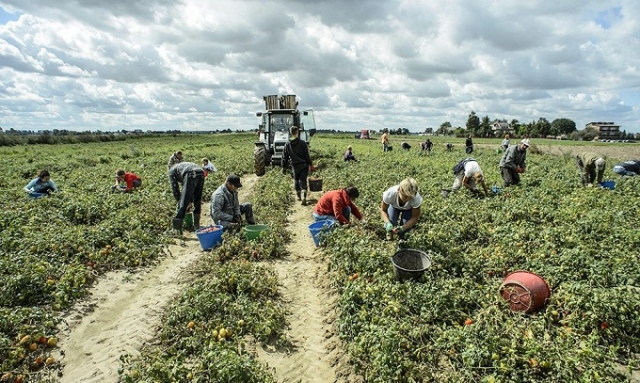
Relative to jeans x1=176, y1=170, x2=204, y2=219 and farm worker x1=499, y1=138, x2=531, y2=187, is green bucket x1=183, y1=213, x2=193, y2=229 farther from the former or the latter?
farm worker x1=499, y1=138, x2=531, y2=187

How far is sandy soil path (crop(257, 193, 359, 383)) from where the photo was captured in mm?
3760

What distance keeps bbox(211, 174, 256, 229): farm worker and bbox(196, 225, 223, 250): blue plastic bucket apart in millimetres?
309

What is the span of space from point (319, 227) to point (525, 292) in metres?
3.82

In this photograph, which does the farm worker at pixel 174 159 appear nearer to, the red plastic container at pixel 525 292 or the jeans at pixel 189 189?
the jeans at pixel 189 189

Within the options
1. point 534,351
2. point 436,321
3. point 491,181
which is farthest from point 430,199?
point 534,351

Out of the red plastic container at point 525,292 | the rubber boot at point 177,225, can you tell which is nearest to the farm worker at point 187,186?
the rubber boot at point 177,225

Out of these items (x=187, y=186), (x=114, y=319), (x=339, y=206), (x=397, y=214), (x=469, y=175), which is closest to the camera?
(x=114, y=319)

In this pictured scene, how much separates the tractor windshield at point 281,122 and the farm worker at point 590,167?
38.5 feet

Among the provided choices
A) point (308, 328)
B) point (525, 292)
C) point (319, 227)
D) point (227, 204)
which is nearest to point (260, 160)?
point (227, 204)

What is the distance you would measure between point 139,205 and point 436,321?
28.4 feet

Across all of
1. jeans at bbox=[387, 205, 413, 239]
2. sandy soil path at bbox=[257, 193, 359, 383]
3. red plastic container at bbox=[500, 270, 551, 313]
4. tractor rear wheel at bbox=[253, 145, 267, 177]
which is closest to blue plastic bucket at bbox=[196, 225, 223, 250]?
sandy soil path at bbox=[257, 193, 359, 383]

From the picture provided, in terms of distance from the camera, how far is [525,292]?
427 centimetres

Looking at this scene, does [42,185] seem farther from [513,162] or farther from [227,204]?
[513,162]

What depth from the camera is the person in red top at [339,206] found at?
7.00 metres
